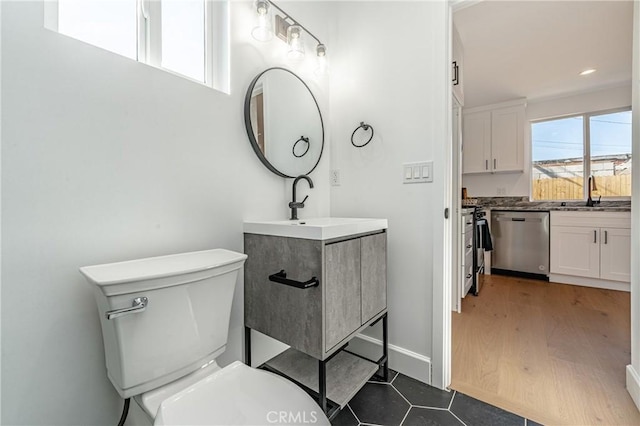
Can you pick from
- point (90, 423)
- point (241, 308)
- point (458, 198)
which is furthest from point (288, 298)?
point (458, 198)

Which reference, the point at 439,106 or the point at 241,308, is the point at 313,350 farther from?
the point at 439,106

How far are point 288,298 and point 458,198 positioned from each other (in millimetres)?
1888

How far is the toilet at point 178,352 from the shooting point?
698mm

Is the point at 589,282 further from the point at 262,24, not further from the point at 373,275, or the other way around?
the point at 262,24

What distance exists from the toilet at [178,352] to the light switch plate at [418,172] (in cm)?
106

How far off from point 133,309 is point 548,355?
227 centimetres

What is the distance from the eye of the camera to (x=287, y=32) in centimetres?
153

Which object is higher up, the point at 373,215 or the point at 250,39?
the point at 250,39

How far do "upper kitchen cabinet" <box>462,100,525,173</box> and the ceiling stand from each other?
1.02 feet

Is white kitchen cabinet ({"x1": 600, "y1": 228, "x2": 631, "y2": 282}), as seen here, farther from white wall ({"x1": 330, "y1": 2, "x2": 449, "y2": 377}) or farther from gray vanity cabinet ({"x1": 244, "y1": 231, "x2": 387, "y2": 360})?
gray vanity cabinet ({"x1": 244, "y1": 231, "x2": 387, "y2": 360})

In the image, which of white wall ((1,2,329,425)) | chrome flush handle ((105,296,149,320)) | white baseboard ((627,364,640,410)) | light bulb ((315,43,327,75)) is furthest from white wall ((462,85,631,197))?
chrome flush handle ((105,296,149,320))

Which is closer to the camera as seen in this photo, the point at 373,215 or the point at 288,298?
the point at 288,298

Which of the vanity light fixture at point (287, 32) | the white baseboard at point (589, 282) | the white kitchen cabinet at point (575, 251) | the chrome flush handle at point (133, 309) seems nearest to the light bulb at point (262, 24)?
the vanity light fixture at point (287, 32)

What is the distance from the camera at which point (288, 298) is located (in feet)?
3.77
